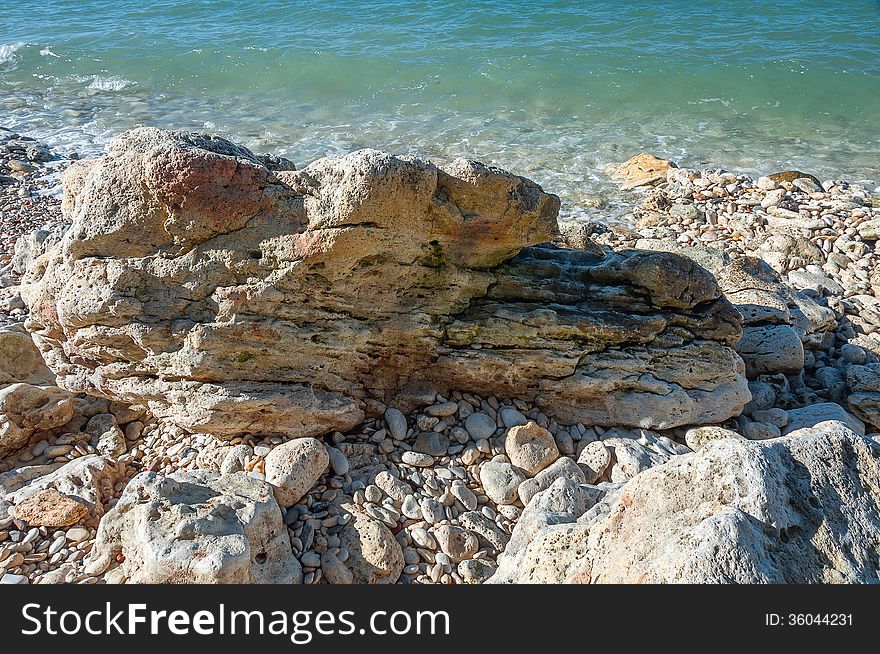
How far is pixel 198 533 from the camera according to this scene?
3.86m

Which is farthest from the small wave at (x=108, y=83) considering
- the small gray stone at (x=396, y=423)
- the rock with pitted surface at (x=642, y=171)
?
the small gray stone at (x=396, y=423)

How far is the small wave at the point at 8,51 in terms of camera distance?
77.0ft

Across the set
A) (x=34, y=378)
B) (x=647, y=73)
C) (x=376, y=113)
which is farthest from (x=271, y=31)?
(x=34, y=378)

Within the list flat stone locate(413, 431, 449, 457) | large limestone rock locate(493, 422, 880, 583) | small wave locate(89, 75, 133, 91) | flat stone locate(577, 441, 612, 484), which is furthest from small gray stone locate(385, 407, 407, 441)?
small wave locate(89, 75, 133, 91)

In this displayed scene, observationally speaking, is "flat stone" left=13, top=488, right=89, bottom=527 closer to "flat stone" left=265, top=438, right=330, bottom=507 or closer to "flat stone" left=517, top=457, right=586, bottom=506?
"flat stone" left=265, top=438, right=330, bottom=507

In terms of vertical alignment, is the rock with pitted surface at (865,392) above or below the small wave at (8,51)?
below

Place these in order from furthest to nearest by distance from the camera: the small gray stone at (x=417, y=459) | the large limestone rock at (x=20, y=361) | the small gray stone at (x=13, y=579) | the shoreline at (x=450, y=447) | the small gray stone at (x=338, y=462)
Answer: the large limestone rock at (x=20, y=361) < the small gray stone at (x=417, y=459) < the small gray stone at (x=338, y=462) < the shoreline at (x=450, y=447) < the small gray stone at (x=13, y=579)

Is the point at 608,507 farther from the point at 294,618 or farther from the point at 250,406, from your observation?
the point at 250,406

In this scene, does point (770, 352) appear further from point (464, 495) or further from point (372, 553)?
point (372, 553)

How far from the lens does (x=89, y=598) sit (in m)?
3.48

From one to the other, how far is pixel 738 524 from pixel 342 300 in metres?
3.23

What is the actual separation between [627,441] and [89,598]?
4.07m

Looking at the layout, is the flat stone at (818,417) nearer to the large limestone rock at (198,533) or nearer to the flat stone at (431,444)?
the flat stone at (431,444)

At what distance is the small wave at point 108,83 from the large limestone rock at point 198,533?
2035cm
